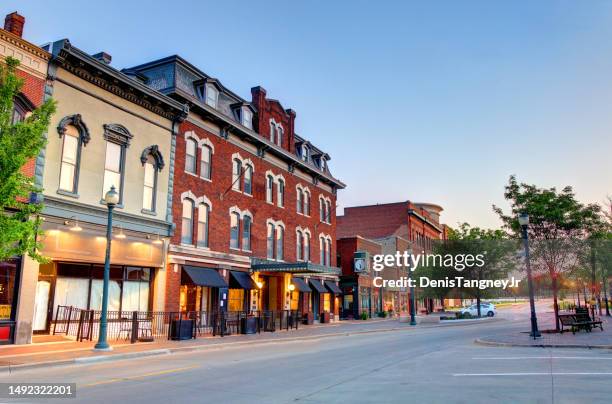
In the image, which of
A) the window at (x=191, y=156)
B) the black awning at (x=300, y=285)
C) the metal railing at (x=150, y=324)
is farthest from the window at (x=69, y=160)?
the black awning at (x=300, y=285)

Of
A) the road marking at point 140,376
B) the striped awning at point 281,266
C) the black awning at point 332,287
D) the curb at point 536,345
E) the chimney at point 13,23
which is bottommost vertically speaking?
the road marking at point 140,376

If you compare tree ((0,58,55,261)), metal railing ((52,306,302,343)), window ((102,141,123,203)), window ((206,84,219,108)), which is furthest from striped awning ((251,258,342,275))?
tree ((0,58,55,261))

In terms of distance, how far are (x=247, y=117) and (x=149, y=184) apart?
1017cm

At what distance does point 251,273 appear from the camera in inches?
1242

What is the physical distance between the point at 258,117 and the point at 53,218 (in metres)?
16.9

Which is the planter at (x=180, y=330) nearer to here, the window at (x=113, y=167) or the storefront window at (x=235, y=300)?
the window at (x=113, y=167)

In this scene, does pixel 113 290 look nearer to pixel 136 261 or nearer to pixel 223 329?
pixel 136 261

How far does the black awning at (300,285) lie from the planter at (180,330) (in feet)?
45.7

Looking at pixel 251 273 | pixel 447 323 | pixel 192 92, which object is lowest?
pixel 447 323

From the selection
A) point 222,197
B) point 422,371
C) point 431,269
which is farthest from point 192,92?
point 431,269

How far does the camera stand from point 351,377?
11.2 metres

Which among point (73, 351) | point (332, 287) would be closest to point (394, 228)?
point (332, 287)

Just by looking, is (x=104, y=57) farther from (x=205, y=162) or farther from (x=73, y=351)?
(x=73, y=351)

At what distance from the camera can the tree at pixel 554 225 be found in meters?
26.2
